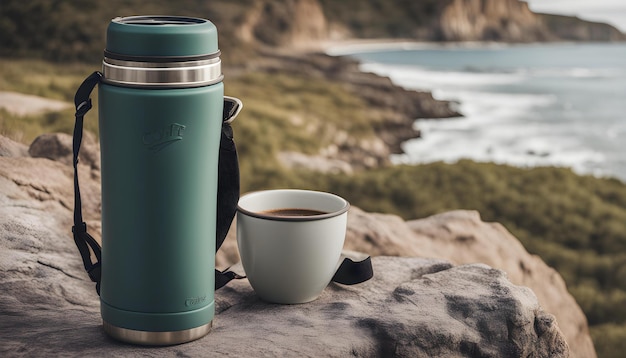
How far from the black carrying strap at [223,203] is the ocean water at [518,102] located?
11.7m

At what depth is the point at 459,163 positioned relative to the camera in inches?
501

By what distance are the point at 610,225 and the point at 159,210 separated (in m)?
8.48

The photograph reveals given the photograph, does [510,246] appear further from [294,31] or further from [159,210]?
[294,31]

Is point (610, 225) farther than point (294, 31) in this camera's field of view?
No

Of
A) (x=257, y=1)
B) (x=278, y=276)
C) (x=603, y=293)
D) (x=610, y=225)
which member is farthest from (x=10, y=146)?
(x=257, y=1)

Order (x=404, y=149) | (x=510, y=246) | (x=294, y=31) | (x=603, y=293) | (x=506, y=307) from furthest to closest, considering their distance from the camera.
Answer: (x=294, y=31), (x=404, y=149), (x=603, y=293), (x=510, y=246), (x=506, y=307)

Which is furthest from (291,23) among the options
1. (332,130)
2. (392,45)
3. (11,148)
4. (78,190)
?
(78,190)

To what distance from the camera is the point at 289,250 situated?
11.9 feet

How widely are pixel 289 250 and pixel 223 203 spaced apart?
0.41 m

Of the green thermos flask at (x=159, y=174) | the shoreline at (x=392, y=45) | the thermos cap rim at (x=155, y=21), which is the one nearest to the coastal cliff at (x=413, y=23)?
the shoreline at (x=392, y=45)

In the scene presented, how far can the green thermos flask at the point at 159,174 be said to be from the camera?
305 centimetres

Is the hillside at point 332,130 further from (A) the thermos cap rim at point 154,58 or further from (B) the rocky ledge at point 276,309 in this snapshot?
(A) the thermos cap rim at point 154,58

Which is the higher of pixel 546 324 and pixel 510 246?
pixel 546 324

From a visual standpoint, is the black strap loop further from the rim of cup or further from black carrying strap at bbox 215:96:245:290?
the rim of cup
